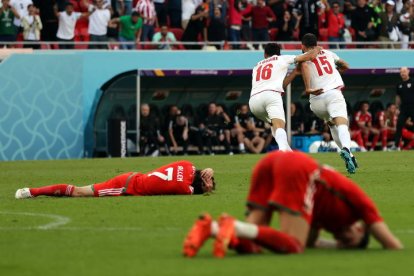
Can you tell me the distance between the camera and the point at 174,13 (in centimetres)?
3388

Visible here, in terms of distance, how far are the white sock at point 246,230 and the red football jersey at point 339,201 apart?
548 mm

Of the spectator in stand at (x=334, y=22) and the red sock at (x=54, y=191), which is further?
the spectator in stand at (x=334, y=22)

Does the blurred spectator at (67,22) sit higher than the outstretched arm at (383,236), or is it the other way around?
the blurred spectator at (67,22)

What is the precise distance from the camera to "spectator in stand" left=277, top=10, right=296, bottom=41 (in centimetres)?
3425

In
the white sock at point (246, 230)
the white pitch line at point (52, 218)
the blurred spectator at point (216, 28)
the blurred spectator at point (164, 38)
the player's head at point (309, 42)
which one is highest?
the blurred spectator at point (216, 28)

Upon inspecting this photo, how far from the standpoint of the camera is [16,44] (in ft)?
104

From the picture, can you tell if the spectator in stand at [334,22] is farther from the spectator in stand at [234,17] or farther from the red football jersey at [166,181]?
the red football jersey at [166,181]

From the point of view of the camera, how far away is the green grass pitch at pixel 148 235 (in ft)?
30.6

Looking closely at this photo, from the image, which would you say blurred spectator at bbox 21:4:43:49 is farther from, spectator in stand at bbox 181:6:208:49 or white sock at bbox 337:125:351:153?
white sock at bbox 337:125:351:153

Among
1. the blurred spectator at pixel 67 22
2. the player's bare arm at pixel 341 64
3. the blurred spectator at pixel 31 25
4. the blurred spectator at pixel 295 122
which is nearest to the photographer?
the player's bare arm at pixel 341 64

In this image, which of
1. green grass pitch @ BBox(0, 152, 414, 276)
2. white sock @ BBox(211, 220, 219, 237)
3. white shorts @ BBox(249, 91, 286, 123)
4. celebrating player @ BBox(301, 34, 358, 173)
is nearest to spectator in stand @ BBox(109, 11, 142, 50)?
green grass pitch @ BBox(0, 152, 414, 276)

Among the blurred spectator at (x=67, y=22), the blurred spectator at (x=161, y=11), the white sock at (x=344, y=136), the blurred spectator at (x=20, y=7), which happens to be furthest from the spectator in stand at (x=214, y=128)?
the white sock at (x=344, y=136)

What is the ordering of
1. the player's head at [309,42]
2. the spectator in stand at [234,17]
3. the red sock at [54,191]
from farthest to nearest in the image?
1. the spectator in stand at [234,17]
2. the player's head at [309,42]
3. the red sock at [54,191]

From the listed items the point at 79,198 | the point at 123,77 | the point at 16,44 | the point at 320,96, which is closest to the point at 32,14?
the point at 16,44
